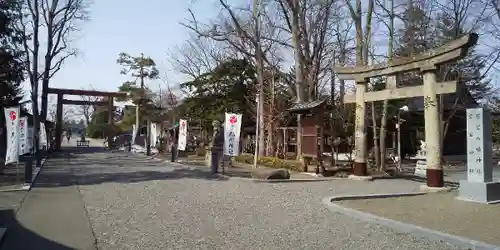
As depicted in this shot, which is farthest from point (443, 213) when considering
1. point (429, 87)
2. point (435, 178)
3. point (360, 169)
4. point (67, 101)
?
point (67, 101)

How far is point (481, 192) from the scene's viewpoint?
10.6 meters

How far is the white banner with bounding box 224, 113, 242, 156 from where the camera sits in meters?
18.3

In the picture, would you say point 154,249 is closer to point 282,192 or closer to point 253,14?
point 282,192

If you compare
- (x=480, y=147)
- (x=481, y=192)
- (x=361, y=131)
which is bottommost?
(x=481, y=192)

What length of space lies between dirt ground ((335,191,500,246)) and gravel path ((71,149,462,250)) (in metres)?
0.77

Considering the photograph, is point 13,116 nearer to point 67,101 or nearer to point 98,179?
point 98,179

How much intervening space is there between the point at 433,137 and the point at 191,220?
7923 millimetres

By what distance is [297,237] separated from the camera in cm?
704

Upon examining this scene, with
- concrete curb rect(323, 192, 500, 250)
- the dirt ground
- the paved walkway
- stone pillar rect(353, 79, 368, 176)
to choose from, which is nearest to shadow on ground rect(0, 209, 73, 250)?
the paved walkway

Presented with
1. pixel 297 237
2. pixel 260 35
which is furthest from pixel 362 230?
pixel 260 35

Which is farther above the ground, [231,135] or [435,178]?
[231,135]

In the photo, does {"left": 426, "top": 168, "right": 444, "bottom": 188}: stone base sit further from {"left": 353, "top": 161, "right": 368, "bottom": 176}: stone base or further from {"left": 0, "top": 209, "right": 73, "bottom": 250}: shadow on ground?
{"left": 0, "top": 209, "right": 73, "bottom": 250}: shadow on ground

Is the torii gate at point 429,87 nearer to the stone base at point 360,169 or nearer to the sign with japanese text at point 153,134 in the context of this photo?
the stone base at point 360,169

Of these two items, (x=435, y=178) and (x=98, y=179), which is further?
(x=98, y=179)
